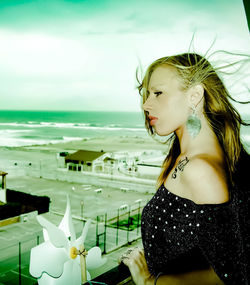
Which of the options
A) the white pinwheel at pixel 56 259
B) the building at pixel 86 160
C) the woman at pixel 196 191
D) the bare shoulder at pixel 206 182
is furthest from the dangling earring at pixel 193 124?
the building at pixel 86 160

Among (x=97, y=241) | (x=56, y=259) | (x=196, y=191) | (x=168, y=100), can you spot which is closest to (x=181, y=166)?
(x=196, y=191)

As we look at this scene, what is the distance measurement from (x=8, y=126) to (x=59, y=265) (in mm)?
2905

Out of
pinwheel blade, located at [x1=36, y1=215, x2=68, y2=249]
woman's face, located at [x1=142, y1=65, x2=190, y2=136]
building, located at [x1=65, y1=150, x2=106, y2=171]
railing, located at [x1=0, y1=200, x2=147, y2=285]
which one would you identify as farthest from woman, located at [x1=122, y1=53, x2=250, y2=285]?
building, located at [x1=65, y1=150, x2=106, y2=171]

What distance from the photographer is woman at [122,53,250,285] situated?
47 cm

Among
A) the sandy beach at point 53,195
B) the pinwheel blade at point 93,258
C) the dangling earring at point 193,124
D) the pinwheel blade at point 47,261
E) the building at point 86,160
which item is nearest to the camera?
the dangling earring at point 193,124

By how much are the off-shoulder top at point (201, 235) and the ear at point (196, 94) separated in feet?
0.62

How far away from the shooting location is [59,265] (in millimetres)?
735

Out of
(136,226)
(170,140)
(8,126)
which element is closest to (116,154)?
(136,226)

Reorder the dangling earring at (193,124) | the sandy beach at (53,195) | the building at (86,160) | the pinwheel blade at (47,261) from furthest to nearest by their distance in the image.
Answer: the building at (86,160), the sandy beach at (53,195), the pinwheel blade at (47,261), the dangling earring at (193,124)

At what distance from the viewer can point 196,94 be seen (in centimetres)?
58

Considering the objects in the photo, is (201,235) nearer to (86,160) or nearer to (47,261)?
(47,261)

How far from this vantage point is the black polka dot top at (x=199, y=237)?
0.47 m

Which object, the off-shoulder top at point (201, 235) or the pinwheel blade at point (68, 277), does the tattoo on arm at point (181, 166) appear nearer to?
the off-shoulder top at point (201, 235)

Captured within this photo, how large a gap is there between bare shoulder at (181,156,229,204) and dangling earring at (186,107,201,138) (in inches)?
4.4
